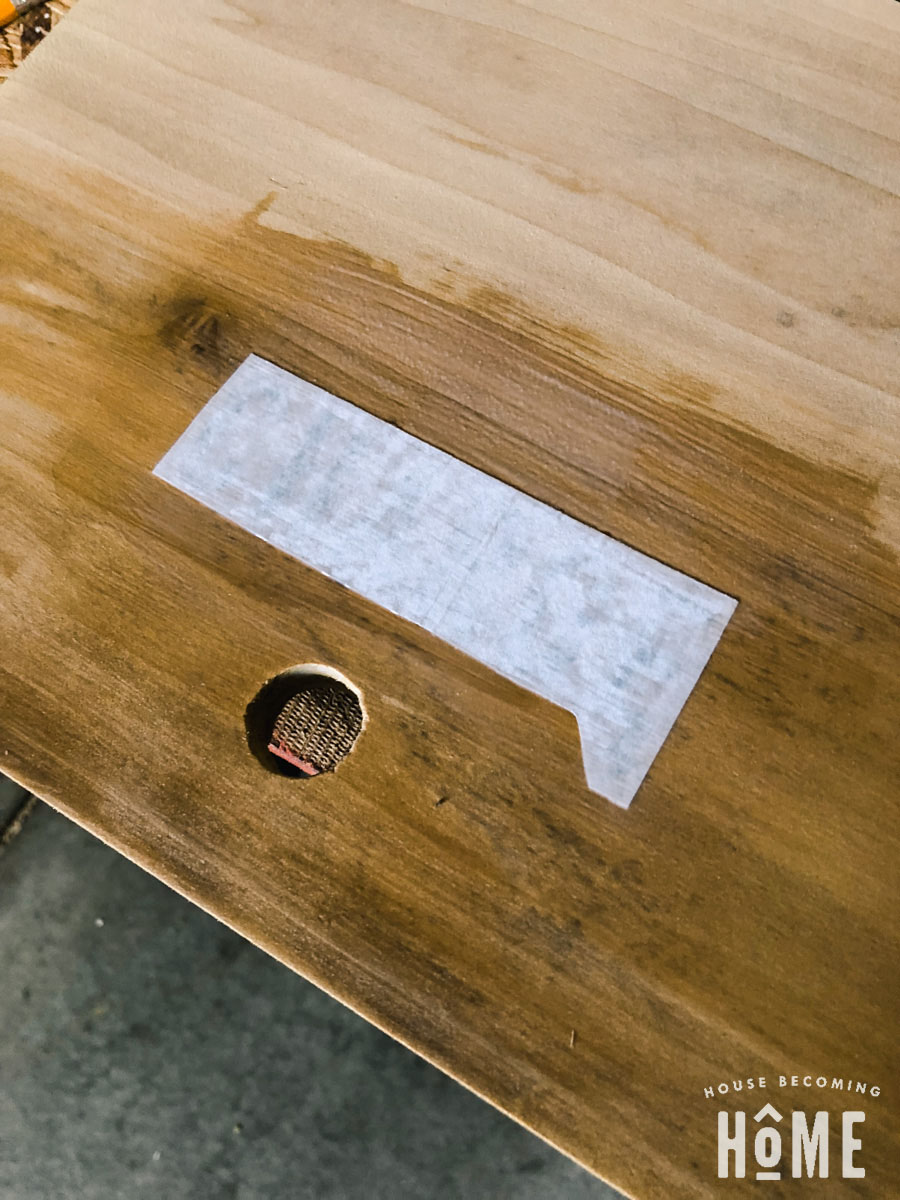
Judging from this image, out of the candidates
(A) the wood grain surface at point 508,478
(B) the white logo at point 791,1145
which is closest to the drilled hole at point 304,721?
(A) the wood grain surface at point 508,478

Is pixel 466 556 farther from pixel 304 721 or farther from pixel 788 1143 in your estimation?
pixel 788 1143

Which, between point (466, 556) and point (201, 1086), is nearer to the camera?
point (466, 556)

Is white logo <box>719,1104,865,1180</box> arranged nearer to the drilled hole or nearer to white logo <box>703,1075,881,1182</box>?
white logo <box>703,1075,881,1182</box>

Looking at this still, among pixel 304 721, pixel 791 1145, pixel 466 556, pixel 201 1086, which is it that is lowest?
pixel 201 1086

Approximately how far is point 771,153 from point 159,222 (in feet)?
2.17

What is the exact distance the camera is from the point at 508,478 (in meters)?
0.80

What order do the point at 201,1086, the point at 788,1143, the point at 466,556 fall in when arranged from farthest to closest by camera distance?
the point at 201,1086, the point at 466,556, the point at 788,1143

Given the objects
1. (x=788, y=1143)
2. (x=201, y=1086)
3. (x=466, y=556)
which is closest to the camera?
(x=788, y=1143)

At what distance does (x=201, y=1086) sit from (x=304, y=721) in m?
0.88

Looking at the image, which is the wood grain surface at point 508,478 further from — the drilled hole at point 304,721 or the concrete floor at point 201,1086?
the concrete floor at point 201,1086

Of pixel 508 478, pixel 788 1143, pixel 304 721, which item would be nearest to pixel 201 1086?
pixel 304 721

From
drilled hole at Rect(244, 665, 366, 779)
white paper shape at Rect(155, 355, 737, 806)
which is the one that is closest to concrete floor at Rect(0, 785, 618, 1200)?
drilled hole at Rect(244, 665, 366, 779)

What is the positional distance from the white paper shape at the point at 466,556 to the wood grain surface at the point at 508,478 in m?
0.02

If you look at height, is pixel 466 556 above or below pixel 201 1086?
above
